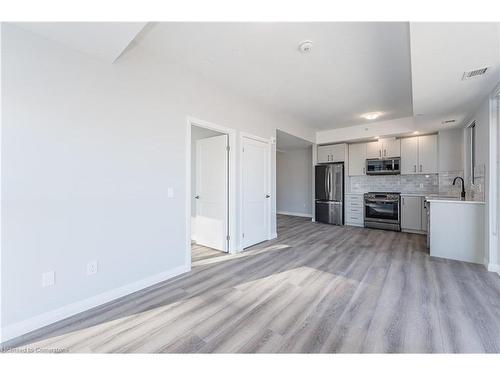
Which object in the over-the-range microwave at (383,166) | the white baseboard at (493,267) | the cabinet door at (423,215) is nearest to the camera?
the white baseboard at (493,267)

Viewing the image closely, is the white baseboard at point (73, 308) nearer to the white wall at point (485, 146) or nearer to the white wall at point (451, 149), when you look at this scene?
the white wall at point (485, 146)

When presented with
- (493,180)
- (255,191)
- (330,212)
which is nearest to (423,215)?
(330,212)

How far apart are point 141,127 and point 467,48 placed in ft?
10.2

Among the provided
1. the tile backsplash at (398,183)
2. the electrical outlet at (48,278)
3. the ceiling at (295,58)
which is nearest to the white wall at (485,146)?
the ceiling at (295,58)

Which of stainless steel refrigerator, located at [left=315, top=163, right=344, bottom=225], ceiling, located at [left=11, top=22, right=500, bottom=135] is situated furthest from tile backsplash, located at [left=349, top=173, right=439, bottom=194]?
ceiling, located at [left=11, top=22, right=500, bottom=135]

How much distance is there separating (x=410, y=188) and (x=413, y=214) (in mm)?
715

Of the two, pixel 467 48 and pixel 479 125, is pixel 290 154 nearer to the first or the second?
pixel 479 125

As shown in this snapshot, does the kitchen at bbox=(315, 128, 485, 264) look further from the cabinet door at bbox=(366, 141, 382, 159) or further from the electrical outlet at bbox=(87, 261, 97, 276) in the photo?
the electrical outlet at bbox=(87, 261, 97, 276)

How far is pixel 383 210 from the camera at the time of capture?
17.7ft

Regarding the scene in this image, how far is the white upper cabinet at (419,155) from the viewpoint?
4.98 meters

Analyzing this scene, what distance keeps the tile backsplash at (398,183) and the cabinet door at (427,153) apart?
241 millimetres

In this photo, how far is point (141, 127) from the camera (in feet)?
7.93

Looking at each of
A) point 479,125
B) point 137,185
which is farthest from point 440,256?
point 137,185
